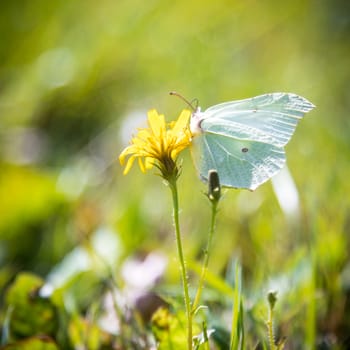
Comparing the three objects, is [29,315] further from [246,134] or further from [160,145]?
[246,134]

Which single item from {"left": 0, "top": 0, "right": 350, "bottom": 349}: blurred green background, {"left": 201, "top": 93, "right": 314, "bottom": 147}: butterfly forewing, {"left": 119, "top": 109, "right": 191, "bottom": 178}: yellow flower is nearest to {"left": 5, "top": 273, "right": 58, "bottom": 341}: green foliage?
{"left": 0, "top": 0, "right": 350, "bottom": 349}: blurred green background

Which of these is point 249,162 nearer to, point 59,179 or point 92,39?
point 59,179

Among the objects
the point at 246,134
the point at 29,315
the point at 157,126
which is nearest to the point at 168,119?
the point at 29,315

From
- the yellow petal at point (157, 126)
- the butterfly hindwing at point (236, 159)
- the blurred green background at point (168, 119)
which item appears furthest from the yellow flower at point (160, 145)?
the blurred green background at point (168, 119)

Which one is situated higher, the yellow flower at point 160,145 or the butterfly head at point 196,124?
the butterfly head at point 196,124

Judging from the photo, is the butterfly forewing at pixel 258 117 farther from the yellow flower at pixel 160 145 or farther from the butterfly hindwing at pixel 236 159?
the yellow flower at pixel 160 145

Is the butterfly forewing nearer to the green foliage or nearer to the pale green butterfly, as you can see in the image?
the pale green butterfly

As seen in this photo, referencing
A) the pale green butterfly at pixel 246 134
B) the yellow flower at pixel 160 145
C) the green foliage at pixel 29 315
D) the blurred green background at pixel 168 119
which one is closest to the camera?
the yellow flower at pixel 160 145
